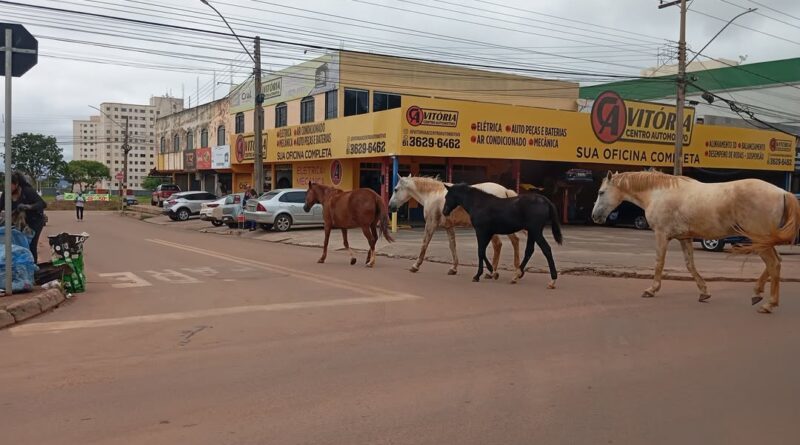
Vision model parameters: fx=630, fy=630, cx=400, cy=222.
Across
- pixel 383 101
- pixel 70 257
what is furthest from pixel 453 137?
pixel 70 257

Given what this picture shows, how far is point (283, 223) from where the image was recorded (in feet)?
82.1

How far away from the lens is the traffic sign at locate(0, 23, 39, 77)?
861cm

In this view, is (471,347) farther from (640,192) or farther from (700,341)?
(640,192)

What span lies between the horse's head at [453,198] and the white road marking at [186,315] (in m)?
2.79

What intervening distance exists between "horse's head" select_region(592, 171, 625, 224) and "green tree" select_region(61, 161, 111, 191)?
116 meters

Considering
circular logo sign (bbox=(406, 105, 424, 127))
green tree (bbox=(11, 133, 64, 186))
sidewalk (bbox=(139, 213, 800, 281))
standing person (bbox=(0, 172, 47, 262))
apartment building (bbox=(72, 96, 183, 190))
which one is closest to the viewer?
standing person (bbox=(0, 172, 47, 262))

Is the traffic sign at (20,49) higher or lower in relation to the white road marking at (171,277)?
higher

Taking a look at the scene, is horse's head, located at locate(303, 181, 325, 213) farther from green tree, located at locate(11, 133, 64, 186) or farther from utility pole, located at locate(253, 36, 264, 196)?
green tree, located at locate(11, 133, 64, 186)

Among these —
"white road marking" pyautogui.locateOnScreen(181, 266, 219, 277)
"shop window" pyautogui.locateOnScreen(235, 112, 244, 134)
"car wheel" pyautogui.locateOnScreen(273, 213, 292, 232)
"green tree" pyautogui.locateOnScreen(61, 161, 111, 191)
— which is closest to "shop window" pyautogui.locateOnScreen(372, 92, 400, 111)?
"car wheel" pyautogui.locateOnScreen(273, 213, 292, 232)

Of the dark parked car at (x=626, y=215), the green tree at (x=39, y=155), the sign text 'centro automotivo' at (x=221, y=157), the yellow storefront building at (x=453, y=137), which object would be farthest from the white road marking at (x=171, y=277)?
the green tree at (x=39, y=155)

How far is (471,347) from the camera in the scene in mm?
6621

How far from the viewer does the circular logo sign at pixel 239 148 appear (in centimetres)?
3572

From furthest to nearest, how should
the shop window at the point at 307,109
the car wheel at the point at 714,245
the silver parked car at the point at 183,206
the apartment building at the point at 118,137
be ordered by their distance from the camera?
the apartment building at the point at 118,137 < the silver parked car at the point at 183,206 < the shop window at the point at 307,109 < the car wheel at the point at 714,245

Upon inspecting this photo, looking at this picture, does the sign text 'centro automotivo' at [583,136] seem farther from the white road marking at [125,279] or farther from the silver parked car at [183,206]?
the silver parked car at [183,206]
